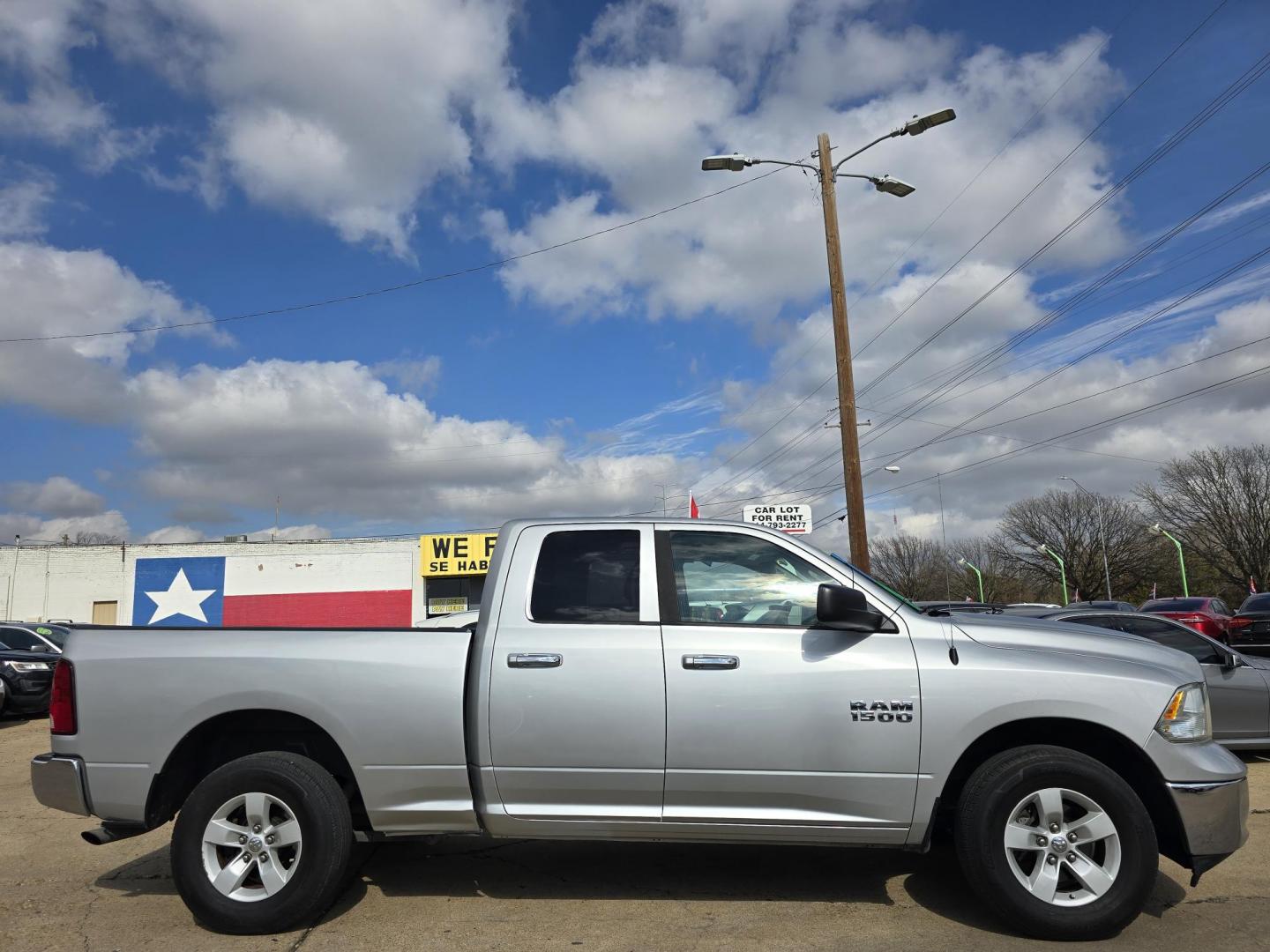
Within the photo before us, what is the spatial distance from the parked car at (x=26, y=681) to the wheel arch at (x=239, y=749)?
35.5 ft

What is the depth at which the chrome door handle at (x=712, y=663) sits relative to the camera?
14.4 ft

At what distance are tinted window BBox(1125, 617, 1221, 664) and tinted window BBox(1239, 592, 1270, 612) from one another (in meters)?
9.79

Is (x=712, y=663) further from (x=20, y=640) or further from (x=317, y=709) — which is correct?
(x=20, y=640)

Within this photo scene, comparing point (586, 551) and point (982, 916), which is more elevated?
point (586, 551)

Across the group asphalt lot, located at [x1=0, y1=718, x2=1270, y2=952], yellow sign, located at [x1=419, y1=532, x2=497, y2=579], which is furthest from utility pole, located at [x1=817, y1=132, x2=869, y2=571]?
yellow sign, located at [x1=419, y1=532, x2=497, y2=579]

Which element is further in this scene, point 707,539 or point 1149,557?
point 1149,557

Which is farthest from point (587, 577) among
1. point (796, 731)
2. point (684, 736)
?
point (796, 731)

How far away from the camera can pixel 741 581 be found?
468 centimetres

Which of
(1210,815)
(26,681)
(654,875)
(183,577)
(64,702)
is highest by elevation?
(183,577)

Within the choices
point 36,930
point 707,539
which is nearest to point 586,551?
point 707,539

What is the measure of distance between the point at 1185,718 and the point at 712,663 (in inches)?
86.7

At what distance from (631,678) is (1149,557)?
69499 millimetres

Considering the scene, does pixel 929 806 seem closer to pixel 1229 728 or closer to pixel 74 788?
pixel 74 788

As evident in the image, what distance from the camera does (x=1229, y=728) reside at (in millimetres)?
7844
